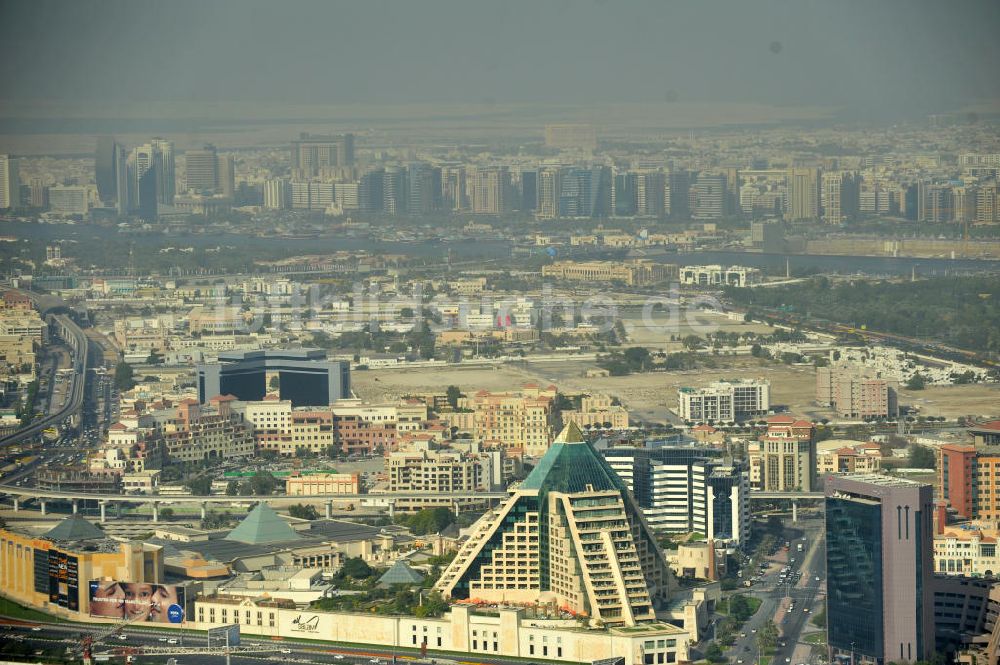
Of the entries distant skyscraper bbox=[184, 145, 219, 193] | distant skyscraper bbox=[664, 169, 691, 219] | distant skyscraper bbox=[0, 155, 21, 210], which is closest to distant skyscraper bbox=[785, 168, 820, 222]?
distant skyscraper bbox=[664, 169, 691, 219]

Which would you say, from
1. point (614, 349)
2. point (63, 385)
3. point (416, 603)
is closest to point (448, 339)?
point (614, 349)

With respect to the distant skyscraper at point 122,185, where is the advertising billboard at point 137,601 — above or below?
below

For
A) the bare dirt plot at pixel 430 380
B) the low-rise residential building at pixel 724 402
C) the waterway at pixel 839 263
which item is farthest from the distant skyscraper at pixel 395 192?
the low-rise residential building at pixel 724 402

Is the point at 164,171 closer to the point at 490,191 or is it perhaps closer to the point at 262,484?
the point at 490,191

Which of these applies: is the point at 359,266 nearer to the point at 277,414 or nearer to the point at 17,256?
the point at 17,256

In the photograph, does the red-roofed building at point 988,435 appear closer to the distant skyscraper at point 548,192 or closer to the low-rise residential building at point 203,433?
the low-rise residential building at point 203,433
